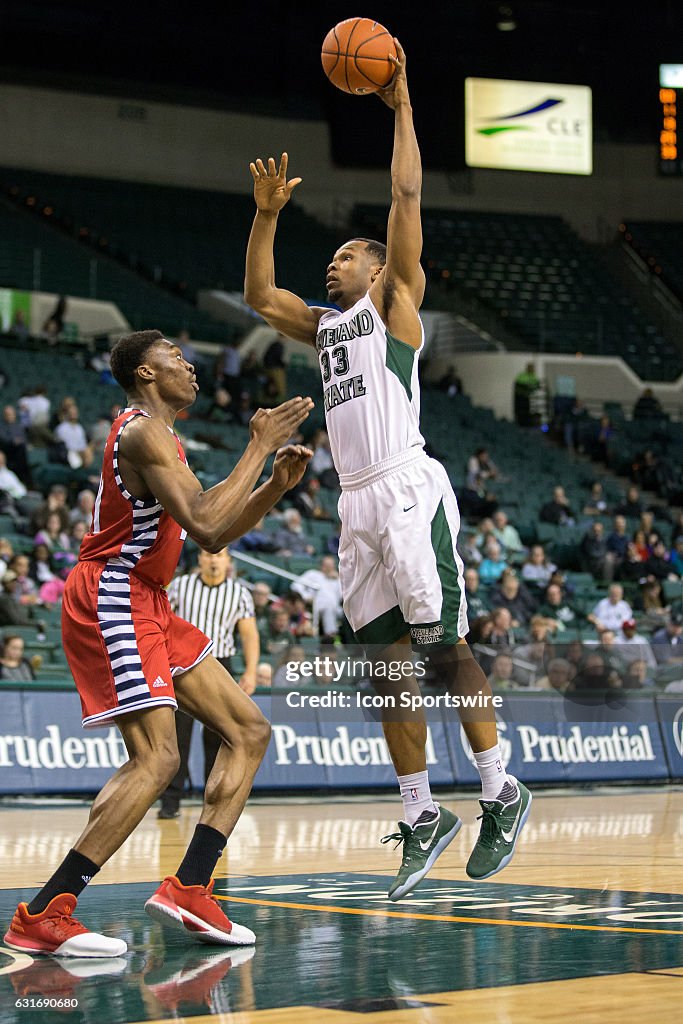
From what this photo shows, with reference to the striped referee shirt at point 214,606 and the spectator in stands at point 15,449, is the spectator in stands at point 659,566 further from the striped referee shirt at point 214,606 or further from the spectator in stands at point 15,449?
the striped referee shirt at point 214,606

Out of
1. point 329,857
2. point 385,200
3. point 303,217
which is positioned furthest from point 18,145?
point 329,857

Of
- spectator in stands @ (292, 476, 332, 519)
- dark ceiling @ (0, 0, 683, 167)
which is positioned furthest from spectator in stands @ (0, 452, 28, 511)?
dark ceiling @ (0, 0, 683, 167)

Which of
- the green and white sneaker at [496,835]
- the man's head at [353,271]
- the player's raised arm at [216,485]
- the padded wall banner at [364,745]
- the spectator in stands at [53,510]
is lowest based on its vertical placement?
the padded wall banner at [364,745]

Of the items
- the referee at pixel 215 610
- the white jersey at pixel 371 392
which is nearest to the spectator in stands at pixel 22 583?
the referee at pixel 215 610

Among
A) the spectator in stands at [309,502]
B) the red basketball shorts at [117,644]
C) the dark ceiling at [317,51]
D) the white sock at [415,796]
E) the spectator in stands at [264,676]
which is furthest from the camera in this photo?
the dark ceiling at [317,51]

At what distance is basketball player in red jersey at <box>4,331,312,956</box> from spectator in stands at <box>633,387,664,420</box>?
72.6ft

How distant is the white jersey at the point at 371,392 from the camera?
594 centimetres

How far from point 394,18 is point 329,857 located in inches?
992

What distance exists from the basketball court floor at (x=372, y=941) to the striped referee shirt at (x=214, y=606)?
6.10 feet

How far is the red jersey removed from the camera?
5282 millimetres

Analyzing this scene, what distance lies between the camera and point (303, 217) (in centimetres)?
3069

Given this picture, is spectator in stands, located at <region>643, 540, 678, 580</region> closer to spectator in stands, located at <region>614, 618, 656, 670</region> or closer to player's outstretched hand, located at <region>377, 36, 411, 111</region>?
spectator in stands, located at <region>614, 618, 656, 670</region>

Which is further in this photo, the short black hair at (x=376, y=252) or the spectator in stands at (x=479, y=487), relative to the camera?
the spectator in stands at (x=479, y=487)

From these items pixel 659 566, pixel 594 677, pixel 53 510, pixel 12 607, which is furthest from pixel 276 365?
pixel 12 607
